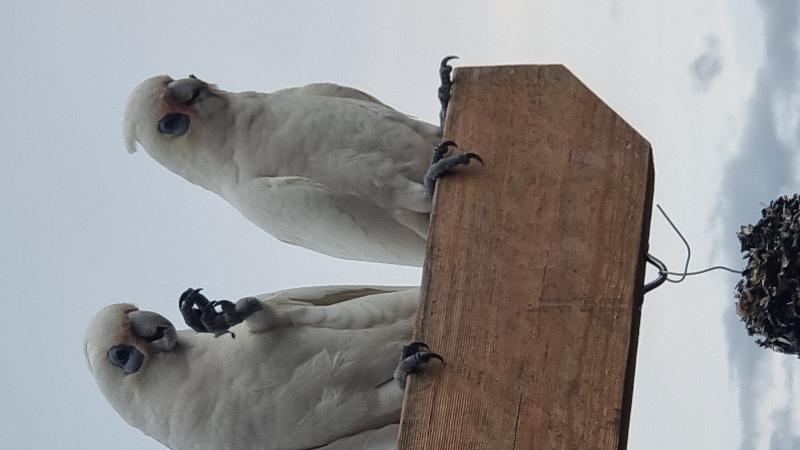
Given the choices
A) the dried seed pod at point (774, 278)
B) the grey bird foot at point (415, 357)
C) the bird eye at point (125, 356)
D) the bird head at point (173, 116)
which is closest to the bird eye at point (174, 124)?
the bird head at point (173, 116)

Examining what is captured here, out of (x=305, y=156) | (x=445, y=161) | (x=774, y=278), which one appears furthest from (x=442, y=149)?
(x=774, y=278)

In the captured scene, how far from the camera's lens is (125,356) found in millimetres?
2264

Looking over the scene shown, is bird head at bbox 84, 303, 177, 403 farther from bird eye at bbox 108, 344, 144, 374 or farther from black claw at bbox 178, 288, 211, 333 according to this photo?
black claw at bbox 178, 288, 211, 333

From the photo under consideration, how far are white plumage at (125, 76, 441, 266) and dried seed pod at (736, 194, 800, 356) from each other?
34.3 inches

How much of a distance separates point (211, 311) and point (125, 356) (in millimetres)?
325

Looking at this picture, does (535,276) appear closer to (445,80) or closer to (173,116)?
(445,80)

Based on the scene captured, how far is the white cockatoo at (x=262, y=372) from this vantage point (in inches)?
83.7

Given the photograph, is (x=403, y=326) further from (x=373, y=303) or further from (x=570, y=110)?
(x=570, y=110)

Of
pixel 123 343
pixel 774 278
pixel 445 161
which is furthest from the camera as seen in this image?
pixel 123 343

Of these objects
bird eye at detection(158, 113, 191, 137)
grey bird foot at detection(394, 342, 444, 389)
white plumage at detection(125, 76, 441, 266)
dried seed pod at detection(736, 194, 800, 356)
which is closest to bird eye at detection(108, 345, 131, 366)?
white plumage at detection(125, 76, 441, 266)

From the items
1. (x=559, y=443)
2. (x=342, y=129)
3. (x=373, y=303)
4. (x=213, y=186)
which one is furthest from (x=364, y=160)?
(x=559, y=443)

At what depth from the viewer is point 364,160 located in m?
2.36

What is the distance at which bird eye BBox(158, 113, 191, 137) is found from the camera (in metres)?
2.57

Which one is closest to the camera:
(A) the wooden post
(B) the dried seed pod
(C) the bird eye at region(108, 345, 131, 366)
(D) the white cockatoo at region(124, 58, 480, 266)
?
(A) the wooden post
